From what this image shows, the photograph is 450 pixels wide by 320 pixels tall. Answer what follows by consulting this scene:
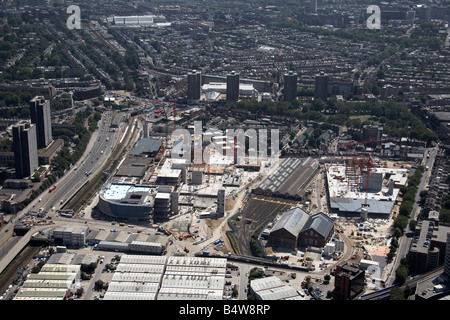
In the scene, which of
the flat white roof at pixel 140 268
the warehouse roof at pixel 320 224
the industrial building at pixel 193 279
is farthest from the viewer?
the warehouse roof at pixel 320 224

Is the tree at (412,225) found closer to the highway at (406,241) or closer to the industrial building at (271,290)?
the highway at (406,241)

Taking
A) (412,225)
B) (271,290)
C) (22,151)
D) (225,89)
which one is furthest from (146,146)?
(271,290)

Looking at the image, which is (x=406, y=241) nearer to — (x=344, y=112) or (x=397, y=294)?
(x=397, y=294)

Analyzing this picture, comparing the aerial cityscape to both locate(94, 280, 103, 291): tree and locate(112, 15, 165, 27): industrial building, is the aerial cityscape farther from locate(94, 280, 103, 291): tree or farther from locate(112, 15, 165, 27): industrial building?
locate(112, 15, 165, 27): industrial building

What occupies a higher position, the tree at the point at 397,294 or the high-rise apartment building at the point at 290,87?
the high-rise apartment building at the point at 290,87

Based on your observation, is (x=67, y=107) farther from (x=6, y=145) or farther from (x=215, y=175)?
(x=215, y=175)

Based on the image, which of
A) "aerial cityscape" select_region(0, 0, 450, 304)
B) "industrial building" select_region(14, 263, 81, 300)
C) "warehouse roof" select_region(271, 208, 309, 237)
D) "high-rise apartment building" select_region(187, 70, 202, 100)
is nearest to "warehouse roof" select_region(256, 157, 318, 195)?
"aerial cityscape" select_region(0, 0, 450, 304)

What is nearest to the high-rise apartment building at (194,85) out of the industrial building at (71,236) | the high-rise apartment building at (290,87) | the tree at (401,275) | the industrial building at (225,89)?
the industrial building at (225,89)
